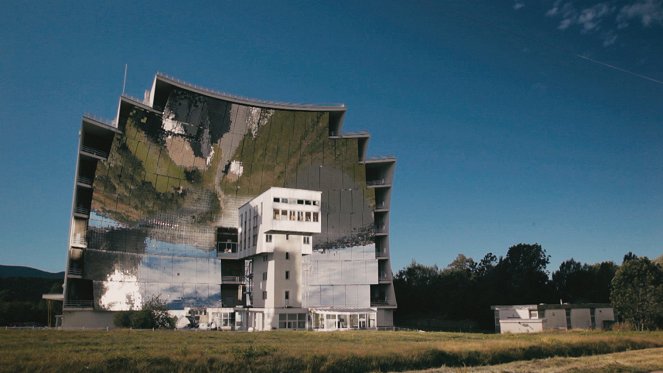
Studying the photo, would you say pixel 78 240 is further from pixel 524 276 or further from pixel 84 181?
pixel 524 276

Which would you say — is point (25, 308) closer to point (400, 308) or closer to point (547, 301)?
point (400, 308)

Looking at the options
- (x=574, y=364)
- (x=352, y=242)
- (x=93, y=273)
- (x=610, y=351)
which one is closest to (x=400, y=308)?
(x=352, y=242)

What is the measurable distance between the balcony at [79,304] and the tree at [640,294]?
54.1m

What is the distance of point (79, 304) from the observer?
59688mm

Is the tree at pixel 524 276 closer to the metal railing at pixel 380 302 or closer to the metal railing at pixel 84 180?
the metal railing at pixel 380 302

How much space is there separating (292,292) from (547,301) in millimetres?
44061

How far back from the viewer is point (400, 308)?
8706 cm

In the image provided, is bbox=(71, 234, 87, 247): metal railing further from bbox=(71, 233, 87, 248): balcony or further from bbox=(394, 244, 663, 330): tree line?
bbox=(394, 244, 663, 330): tree line

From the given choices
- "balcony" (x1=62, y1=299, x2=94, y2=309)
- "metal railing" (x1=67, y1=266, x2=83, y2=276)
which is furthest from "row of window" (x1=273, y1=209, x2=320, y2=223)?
"balcony" (x1=62, y1=299, x2=94, y2=309)

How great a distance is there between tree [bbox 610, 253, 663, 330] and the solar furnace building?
83.4 ft

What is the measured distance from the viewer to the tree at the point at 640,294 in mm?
50625

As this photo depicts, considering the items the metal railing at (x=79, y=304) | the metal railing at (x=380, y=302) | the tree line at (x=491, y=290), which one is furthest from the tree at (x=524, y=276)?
the metal railing at (x=79, y=304)

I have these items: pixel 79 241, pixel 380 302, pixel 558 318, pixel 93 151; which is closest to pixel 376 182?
pixel 380 302

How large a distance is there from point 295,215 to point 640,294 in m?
33.9
